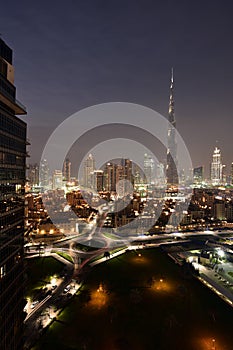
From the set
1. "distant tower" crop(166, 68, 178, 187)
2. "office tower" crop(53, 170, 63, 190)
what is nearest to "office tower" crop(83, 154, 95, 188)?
"office tower" crop(53, 170, 63, 190)

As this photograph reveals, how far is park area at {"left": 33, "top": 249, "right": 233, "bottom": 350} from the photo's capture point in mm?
9500

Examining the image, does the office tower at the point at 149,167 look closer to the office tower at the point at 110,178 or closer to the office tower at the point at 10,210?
the office tower at the point at 110,178

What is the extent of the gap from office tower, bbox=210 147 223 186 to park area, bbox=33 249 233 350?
111m

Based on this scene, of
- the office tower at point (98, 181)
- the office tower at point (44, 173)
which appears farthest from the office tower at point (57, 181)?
the office tower at point (98, 181)

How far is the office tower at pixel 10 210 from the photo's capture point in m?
6.73

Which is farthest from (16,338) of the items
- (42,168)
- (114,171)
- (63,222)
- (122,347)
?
(42,168)

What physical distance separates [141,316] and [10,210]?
818cm

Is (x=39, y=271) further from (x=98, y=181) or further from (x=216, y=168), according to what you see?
(x=216, y=168)

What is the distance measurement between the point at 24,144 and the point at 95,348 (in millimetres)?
8040

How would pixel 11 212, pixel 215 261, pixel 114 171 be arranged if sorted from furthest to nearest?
1. pixel 114 171
2. pixel 215 261
3. pixel 11 212

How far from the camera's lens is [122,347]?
917cm

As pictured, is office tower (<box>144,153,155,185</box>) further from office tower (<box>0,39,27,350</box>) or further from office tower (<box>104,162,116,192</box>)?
office tower (<box>0,39,27,350</box>)

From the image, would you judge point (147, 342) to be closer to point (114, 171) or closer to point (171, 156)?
point (114, 171)

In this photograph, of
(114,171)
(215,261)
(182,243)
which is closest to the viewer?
(215,261)
